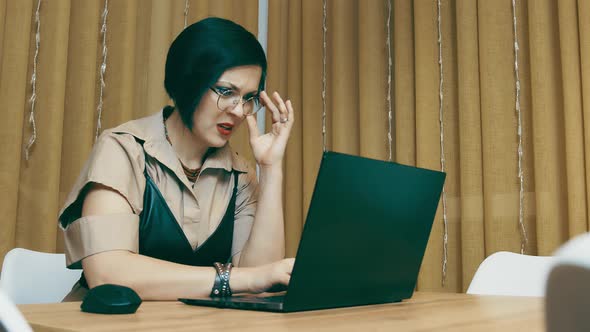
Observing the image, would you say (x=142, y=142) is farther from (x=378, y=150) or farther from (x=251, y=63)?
(x=378, y=150)

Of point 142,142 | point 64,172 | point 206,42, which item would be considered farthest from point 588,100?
point 64,172

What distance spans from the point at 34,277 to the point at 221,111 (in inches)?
23.2

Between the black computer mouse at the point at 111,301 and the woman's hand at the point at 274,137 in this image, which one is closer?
the black computer mouse at the point at 111,301

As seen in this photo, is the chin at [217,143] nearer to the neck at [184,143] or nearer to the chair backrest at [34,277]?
A: the neck at [184,143]

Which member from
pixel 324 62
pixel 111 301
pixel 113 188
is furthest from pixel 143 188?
pixel 324 62

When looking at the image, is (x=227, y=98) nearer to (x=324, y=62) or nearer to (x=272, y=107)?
(x=272, y=107)

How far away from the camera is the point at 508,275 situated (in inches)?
56.9

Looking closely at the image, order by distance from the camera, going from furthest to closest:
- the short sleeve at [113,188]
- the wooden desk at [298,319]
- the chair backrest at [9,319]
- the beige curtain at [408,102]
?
the beige curtain at [408,102] → the short sleeve at [113,188] → the wooden desk at [298,319] → the chair backrest at [9,319]

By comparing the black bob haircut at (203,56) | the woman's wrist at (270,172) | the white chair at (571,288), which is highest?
the black bob haircut at (203,56)

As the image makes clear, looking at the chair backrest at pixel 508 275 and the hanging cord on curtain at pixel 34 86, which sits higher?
the hanging cord on curtain at pixel 34 86

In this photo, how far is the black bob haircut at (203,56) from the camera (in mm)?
1431

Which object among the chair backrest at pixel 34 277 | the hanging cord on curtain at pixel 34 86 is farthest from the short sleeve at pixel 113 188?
the hanging cord on curtain at pixel 34 86

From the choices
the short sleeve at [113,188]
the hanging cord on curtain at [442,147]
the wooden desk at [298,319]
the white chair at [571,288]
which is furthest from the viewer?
the hanging cord on curtain at [442,147]

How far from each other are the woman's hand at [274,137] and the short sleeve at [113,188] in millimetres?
324
